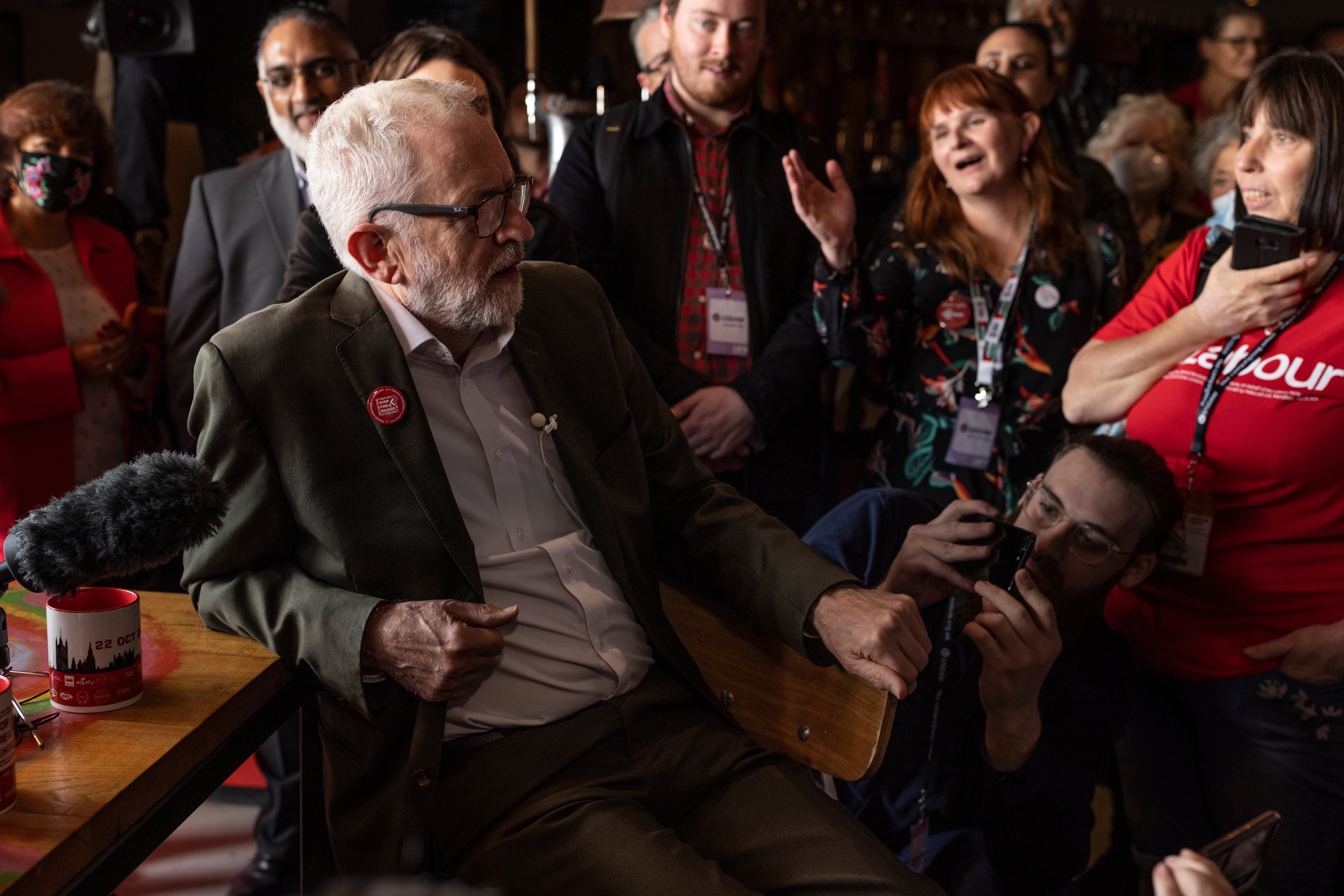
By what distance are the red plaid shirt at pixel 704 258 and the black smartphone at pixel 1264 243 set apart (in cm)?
110

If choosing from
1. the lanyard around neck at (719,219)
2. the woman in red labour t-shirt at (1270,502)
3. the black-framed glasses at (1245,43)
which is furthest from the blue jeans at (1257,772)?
the black-framed glasses at (1245,43)

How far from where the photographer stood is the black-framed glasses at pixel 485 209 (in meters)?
1.52

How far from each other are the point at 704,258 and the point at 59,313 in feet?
5.21

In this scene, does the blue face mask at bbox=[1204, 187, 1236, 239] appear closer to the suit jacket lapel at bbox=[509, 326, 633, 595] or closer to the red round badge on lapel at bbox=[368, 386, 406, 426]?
the suit jacket lapel at bbox=[509, 326, 633, 595]

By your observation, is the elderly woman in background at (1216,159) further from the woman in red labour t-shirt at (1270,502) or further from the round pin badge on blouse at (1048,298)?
the woman in red labour t-shirt at (1270,502)

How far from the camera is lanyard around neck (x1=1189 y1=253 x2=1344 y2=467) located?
1953mm

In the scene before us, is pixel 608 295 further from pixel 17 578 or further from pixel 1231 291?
pixel 17 578

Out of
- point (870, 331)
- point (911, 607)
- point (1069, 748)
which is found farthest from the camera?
point (870, 331)

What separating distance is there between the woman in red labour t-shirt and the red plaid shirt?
951 mm

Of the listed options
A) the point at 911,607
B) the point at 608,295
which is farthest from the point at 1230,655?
the point at 608,295

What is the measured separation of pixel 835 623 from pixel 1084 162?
2.29m

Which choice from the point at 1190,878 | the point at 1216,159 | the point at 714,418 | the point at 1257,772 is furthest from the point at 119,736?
the point at 1216,159

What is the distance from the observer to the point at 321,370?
4.86 ft

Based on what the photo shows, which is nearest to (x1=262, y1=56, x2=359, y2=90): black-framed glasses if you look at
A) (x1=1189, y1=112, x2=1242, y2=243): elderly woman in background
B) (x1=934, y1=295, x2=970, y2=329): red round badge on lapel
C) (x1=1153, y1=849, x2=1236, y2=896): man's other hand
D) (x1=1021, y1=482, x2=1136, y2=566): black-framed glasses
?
(x1=934, y1=295, x2=970, y2=329): red round badge on lapel
